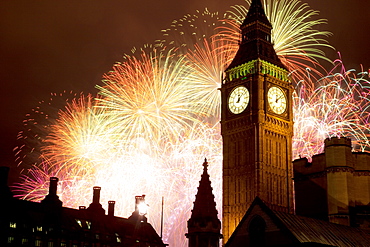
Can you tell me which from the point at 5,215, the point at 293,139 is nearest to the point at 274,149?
the point at 293,139

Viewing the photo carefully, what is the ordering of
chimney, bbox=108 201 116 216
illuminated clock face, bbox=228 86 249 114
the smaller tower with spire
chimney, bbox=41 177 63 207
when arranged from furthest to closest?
illuminated clock face, bbox=228 86 249 114 → chimney, bbox=108 201 116 216 → chimney, bbox=41 177 63 207 → the smaller tower with spire

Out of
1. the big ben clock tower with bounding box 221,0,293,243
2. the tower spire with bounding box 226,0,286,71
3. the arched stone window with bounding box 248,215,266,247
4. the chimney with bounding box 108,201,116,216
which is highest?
the tower spire with bounding box 226,0,286,71

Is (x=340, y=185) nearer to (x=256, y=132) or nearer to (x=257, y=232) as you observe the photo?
(x=256, y=132)

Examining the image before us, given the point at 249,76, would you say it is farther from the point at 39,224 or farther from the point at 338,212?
the point at 39,224

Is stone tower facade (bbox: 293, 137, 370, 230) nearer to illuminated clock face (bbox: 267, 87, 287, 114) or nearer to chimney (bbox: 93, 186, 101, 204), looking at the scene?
illuminated clock face (bbox: 267, 87, 287, 114)

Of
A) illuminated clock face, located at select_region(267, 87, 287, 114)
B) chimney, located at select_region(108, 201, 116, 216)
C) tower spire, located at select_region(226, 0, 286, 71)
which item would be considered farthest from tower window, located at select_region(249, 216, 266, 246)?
tower spire, located at select_region(226, 0, 286, 71)

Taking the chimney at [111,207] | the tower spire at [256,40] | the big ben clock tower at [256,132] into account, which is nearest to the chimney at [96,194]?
the chimney at [111,207]
